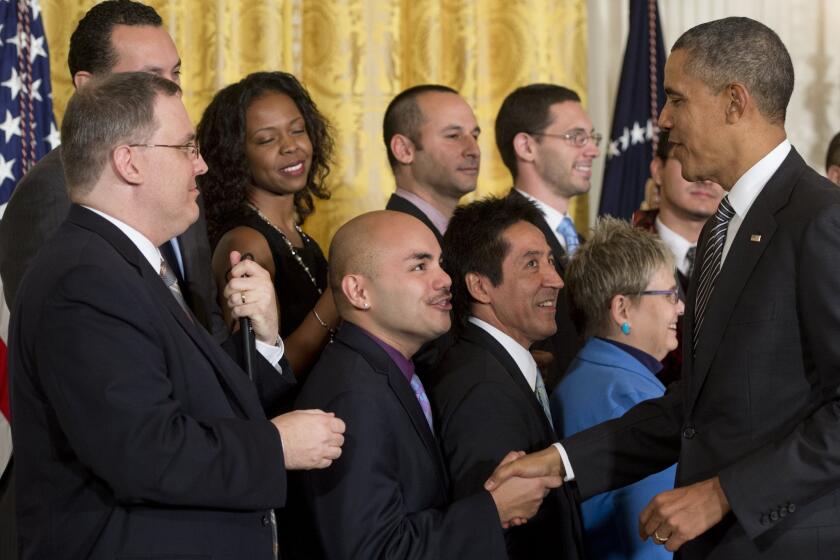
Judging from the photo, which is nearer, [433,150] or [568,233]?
[433,150]

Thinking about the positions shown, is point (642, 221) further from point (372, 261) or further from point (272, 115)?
point (372, 261)

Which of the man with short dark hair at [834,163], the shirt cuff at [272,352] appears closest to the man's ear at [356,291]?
the shirt cuff at [272,352]

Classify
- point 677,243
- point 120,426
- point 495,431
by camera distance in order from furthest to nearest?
point 677,243
point 495,431
point 120,426

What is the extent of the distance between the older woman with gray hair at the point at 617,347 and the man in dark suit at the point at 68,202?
107 cm

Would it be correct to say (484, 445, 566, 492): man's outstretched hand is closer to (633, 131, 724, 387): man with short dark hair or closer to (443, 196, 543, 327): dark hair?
(443, 196, 543, 327): dark hair

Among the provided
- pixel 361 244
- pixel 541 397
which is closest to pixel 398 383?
pixel 361 244

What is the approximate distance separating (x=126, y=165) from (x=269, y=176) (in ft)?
5.23

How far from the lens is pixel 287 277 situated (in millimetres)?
4176

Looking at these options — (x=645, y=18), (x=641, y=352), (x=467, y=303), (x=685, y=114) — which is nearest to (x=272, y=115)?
(x=467, y=303)

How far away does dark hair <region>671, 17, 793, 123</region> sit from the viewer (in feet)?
9.52

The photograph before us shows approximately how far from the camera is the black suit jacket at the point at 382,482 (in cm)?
298

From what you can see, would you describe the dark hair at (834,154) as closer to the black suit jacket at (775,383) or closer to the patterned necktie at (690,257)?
the patterned necktie at (690,257)

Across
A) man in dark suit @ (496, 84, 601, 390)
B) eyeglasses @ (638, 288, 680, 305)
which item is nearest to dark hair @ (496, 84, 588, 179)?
man in dark suit @ (496, 84, 601, 390)

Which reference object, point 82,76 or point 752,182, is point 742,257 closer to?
point 752,182
